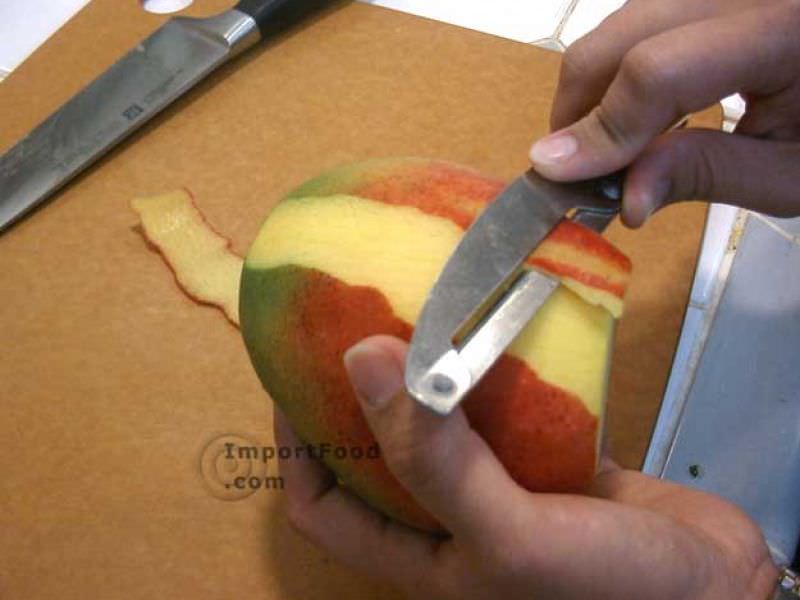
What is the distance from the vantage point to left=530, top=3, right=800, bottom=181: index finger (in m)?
0.72

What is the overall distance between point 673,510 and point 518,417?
0.23 metres

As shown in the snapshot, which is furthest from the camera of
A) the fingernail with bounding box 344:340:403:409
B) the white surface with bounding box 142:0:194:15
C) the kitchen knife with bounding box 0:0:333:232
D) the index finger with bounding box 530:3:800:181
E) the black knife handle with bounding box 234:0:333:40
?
the white surface with bounding box 142:0:194:15

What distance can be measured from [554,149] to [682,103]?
0.13 metres

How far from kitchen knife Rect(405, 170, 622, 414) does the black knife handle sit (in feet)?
2.55

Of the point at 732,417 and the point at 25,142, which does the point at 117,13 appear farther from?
the point at 732,417

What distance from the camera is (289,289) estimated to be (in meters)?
0.70

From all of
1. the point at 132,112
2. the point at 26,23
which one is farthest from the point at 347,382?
the point at 26,23

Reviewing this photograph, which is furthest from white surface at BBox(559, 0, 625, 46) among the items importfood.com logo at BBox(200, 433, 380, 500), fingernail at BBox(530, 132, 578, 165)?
importfood.com logo at BBox(200, 433, 380, 500)

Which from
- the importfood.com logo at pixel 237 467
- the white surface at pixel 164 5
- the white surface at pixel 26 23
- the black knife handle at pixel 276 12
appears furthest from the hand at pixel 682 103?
the white surface at pixel 26 23

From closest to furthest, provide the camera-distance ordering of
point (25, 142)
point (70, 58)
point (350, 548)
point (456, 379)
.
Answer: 1. point (456, 379)
2. point (350, 548)
3. point (25, 142)
4. point (70, 58)

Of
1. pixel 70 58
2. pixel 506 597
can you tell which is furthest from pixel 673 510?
pixel 70 58

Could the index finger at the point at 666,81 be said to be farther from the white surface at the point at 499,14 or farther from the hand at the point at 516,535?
the white surface at the point at 499,14

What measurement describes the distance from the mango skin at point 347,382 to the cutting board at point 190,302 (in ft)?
0.82

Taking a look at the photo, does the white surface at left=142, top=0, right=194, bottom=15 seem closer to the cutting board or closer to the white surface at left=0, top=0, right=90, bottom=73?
the cutting board
